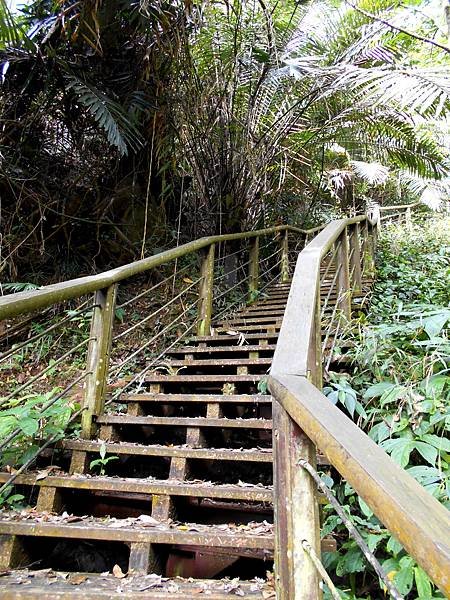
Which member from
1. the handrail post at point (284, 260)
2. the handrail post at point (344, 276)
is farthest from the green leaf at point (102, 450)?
the handrail post at point (284, 260)

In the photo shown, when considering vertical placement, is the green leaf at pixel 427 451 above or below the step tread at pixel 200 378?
below

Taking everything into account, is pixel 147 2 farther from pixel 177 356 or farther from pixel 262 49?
pixel 177 356

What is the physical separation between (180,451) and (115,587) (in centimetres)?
66

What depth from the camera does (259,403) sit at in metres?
2.36

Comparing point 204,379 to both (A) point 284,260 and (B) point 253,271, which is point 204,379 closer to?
(B) point 253,271

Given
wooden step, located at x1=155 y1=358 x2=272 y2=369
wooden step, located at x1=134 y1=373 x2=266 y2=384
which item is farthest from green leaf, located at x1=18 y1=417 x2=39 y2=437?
wooden step, located at x1=155 y1=358 x2=272 y2=369

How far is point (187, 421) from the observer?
2293 millimetres

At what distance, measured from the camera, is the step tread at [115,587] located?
55.2 inches

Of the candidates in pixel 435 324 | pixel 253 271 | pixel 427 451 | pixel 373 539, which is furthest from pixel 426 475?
pixel 253 271

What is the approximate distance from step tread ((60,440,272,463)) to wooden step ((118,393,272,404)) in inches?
11.6

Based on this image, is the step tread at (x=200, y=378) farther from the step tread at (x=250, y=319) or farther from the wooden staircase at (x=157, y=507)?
the step tread at (x=250, y=319)

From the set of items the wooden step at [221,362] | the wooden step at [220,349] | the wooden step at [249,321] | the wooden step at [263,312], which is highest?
the wooden step at [263,312]

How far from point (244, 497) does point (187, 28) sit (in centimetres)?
369

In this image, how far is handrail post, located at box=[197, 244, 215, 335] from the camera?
370 centimetres
